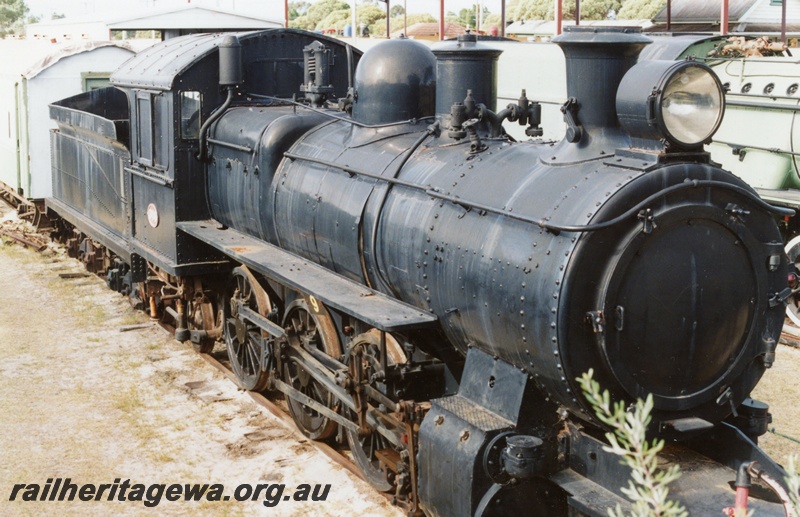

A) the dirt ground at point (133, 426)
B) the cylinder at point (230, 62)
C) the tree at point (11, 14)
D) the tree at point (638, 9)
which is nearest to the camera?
the dirt ground at point (133, 426)

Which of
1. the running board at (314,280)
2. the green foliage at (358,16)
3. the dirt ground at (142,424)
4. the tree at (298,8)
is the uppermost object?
the tree at (298,8)

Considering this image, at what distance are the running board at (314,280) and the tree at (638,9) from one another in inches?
1876

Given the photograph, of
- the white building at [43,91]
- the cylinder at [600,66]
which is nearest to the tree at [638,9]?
the white building at [43,91]

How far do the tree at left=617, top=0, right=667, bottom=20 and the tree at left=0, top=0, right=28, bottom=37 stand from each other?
4740 centimetres

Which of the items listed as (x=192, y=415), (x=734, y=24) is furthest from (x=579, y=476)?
(x=734, y=24)

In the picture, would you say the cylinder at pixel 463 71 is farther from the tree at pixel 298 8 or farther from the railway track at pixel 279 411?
the tree at pixel 298 8

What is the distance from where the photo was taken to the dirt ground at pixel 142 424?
740 centimetres

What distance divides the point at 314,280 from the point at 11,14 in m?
78.7

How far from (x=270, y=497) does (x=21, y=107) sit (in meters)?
11.9

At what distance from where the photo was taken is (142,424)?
8.84 metres

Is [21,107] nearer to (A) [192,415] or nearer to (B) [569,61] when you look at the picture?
(A) [192,415]

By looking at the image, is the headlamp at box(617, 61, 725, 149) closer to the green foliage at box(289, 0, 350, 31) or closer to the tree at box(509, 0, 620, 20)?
the tree at box(509, 0, 620, 20)

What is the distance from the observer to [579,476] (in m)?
5.68

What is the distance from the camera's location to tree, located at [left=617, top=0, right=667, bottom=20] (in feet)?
175
